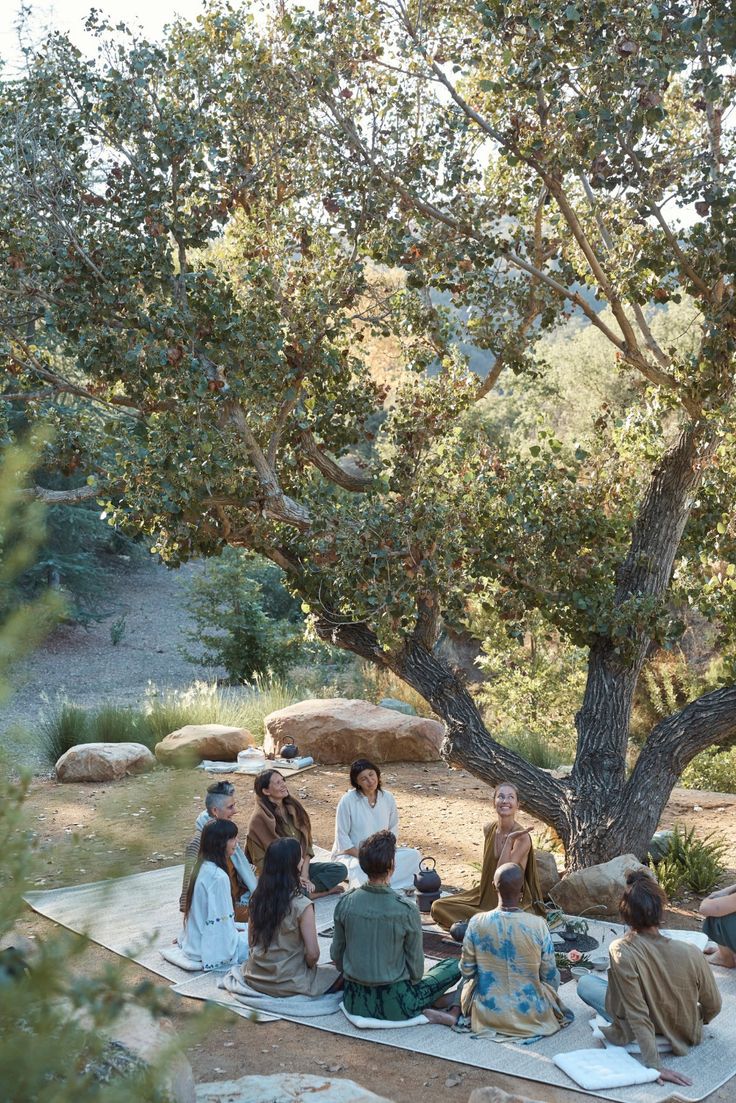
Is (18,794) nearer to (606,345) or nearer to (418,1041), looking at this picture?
(418,1041)

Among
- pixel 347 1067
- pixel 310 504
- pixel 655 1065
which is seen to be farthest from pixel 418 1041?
pixel 310 504

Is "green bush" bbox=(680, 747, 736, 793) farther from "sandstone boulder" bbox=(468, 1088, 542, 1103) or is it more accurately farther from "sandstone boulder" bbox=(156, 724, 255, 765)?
"sandstone boulder" bbox=(468, 1088, 542, 1103)

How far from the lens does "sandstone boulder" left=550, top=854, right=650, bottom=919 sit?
23.2 feet

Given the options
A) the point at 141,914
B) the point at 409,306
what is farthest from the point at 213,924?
the point at 409,306

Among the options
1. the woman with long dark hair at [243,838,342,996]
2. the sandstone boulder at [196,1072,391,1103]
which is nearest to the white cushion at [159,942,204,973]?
the woman with long dark hair at [243,838,342,996]

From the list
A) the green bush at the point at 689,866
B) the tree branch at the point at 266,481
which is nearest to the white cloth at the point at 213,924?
the tree branch at the point at 266,481

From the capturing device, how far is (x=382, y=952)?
17.6ft

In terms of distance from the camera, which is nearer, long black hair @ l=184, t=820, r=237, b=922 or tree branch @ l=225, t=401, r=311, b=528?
long black hair @ l=184, t=820, r=237, b=922

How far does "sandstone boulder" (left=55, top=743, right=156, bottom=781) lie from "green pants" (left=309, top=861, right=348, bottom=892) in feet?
13.4

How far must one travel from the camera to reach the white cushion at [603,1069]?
15.4ft

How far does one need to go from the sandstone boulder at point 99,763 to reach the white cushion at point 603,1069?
712cm

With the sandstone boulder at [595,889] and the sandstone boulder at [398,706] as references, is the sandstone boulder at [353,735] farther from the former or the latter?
the sandstone boulder at [595,889]

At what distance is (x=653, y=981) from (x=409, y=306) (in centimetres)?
506

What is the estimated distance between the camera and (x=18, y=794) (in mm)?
1925
